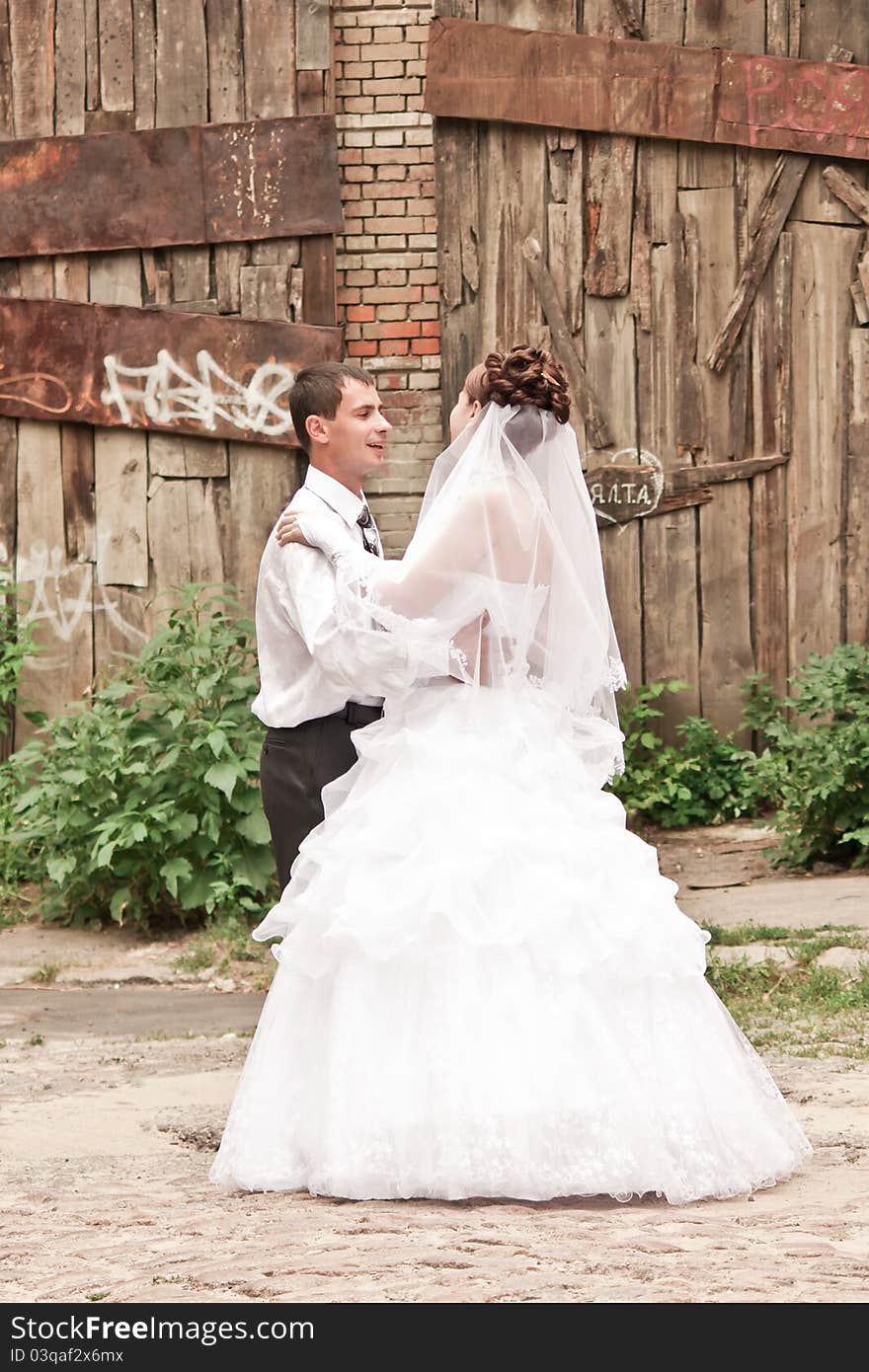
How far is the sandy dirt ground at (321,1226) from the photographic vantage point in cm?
265

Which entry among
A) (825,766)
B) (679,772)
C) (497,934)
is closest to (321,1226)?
(497,934)

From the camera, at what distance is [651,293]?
7582mm

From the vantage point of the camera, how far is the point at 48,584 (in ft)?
25.6

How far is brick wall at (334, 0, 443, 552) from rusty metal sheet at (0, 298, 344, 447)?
0.94 feet

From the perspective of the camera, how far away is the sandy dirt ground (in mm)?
2650

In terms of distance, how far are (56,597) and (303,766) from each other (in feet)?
14.2

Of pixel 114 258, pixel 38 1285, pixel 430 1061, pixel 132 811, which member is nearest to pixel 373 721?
pixel 430 1061

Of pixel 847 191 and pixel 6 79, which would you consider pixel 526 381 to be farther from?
pixel 6 79

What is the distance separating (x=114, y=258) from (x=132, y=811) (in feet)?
9.62

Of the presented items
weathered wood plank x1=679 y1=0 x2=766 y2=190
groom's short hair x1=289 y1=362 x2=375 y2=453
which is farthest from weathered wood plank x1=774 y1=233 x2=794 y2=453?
groom's short hair x1=289 y1=362 x2=375 y2=453

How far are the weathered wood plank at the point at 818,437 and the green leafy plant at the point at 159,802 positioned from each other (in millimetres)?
2820

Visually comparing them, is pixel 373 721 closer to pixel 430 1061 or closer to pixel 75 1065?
pixel 430 1061

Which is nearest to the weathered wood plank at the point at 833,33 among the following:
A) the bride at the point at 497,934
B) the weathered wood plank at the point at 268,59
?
the weathered wood plank at the point at 268,59

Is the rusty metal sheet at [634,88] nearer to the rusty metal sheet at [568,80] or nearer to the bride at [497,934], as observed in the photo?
the rusty metal sheet at [568,80]
